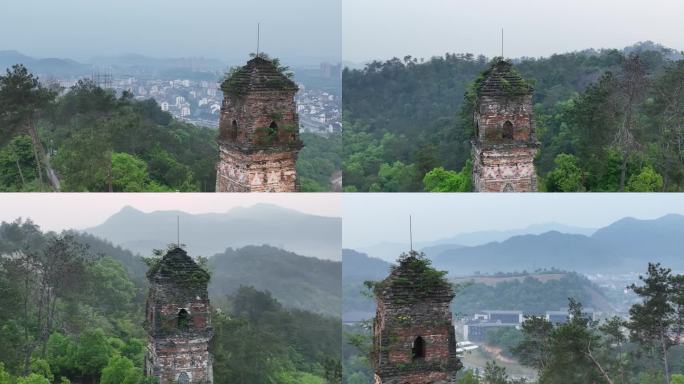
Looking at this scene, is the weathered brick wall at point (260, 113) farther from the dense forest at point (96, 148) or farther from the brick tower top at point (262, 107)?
the dense forest at point (96, 148)

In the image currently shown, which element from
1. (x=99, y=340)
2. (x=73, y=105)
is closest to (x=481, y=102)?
(x=99, y=340)

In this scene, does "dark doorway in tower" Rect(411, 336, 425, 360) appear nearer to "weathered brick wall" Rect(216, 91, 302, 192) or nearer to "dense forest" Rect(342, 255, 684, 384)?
"weathered brick wall" Rect(216, 91, 302, 192)

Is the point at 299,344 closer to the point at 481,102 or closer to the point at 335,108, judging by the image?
the point at 335,108

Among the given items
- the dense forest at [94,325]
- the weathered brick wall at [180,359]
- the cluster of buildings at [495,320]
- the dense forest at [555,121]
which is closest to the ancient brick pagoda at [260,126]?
the weathered brick wall at [180,359]

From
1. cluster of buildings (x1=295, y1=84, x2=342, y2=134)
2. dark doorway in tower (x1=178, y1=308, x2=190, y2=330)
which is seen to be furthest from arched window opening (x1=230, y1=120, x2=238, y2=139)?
cluster of buildings (x1=295, y1=84, x2=342, y2=134)

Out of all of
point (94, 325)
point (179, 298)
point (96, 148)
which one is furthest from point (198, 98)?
point (179, 298)

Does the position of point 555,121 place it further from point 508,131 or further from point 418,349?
point 418,349
